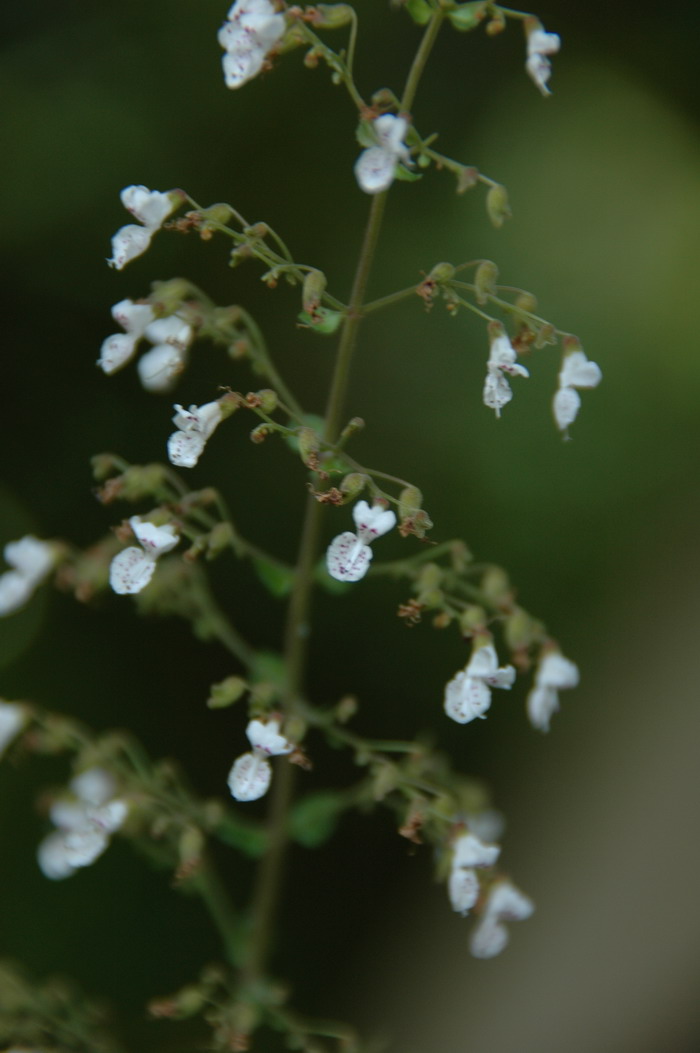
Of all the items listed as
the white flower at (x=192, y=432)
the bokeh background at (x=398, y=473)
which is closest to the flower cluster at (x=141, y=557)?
the white flower at (x=192, y=432)

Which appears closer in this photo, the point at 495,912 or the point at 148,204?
the point at 148,204

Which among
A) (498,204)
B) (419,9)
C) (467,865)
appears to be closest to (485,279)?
(498,204)

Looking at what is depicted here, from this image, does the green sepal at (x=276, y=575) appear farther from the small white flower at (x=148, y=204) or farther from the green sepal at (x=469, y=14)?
the green sepal at (x=469, y=14)

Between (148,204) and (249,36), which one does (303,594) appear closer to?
(148,204)

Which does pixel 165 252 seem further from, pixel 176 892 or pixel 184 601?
pixel 176 892

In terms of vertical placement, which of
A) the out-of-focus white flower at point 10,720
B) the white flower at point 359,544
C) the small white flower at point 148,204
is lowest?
the out-of-focus white flower at point 10,720

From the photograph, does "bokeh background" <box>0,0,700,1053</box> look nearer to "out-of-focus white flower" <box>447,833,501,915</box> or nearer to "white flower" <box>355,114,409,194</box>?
"out-of-focus white flower" <box>447,833,501,915</box>
